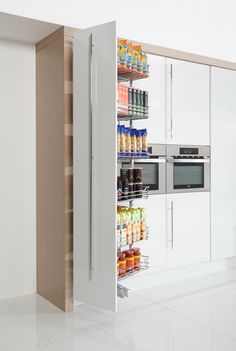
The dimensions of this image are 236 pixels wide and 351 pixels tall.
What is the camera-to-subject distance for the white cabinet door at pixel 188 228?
382cm

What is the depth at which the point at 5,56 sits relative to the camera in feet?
11.4

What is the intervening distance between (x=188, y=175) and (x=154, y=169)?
0.43 m

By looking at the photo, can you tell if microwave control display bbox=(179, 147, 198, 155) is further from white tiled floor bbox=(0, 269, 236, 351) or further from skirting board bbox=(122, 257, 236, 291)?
white tiled floor bbox=(0, 269, 236, 351)

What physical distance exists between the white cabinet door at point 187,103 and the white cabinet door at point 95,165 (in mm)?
1012

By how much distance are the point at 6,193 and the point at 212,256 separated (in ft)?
6.90

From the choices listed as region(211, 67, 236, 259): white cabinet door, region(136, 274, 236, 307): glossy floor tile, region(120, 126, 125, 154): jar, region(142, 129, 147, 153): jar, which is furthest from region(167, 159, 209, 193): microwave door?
region(136, 274, 236, 307): glossy floor tile

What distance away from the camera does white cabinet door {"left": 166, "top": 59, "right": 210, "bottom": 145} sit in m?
3.78

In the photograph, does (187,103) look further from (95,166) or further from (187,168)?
(95,166)

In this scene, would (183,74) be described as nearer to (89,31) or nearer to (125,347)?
(89,31)

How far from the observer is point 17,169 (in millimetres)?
3533

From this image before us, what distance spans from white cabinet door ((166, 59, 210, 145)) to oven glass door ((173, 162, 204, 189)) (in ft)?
0.73

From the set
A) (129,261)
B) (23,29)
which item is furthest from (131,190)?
(23,29)

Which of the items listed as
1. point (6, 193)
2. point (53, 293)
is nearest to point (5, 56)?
point (6, 193)

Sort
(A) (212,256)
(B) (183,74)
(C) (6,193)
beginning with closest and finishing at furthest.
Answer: (C) (6,193), (B) (183,74), (A) (212,256)
